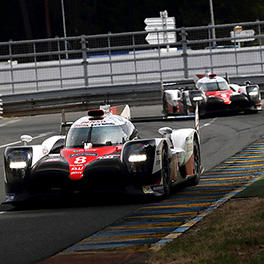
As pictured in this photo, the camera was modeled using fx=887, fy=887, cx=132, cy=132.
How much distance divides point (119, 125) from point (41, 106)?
20.4m

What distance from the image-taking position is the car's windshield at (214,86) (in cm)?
2666

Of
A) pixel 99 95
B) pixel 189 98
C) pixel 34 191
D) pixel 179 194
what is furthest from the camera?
pixel 99 95

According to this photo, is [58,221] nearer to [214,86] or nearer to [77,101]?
[214,86]

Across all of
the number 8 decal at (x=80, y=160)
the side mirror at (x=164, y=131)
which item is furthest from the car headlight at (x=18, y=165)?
the side mirror at (x=164, y=131)

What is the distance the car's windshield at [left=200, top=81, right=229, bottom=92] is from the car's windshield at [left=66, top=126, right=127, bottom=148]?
14.6m

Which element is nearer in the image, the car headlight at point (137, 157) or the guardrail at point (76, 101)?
the car headlight at point (137, 157)

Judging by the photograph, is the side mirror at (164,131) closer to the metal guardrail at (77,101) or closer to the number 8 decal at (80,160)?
the number 8 decal at (80,160)

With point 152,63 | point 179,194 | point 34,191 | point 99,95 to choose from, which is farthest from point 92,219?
point 152,63

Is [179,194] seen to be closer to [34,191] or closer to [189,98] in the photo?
[34,191]

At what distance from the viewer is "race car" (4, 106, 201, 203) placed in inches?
436

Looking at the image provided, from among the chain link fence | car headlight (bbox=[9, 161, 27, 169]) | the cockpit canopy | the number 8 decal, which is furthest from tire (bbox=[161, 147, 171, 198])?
the chain link fence

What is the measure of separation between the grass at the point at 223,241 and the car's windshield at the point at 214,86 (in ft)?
54.8

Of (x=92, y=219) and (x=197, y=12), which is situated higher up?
(x=197, y=12)

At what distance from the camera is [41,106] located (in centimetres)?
3253
